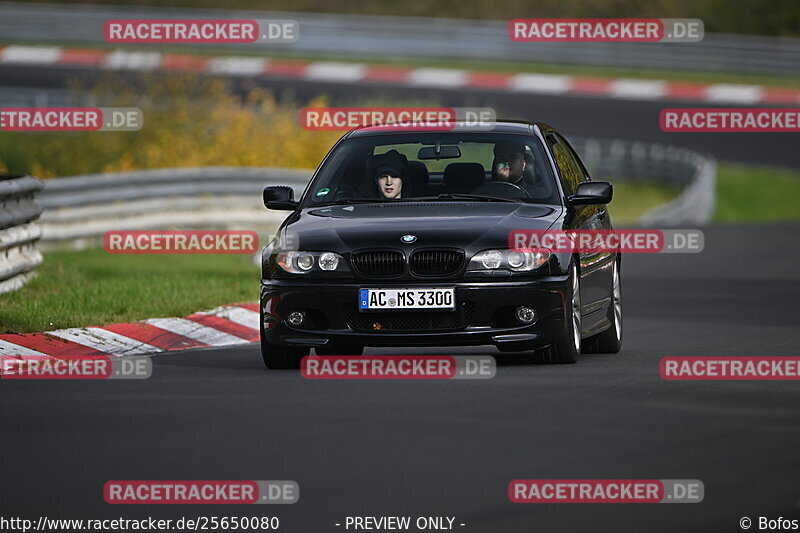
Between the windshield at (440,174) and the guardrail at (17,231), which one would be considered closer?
the windshield at (440,174)

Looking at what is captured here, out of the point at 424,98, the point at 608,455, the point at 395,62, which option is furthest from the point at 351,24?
the point at 608,455

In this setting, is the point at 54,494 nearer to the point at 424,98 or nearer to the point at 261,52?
the point at 424,98

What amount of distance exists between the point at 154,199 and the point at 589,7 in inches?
1368

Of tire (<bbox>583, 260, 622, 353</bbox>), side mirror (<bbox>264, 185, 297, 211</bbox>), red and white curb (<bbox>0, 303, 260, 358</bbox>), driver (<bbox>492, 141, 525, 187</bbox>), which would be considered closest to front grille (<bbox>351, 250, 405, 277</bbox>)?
side mirror (<bbox>264, 185, 297, 211</bbox>)

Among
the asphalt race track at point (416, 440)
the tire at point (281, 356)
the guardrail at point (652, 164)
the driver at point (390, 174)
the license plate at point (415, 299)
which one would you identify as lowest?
the guardrail at point (652, 164)

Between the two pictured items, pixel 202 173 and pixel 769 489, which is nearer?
pixel 769 489

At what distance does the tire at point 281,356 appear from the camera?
1218 centimetres

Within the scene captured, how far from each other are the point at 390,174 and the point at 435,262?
131 cm

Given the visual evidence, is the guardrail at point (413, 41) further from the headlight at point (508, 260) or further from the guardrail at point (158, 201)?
the headlight at point (508, 260)

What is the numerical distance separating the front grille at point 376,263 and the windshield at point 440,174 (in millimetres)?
1000

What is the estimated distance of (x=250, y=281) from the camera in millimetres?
18078

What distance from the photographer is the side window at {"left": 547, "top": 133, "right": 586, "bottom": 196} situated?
13.2 metres

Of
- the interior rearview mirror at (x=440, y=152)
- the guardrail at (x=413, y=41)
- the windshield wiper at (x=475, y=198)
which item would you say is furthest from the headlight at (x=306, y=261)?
the guardrail at (x=413, y=41)

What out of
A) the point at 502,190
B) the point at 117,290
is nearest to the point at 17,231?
the point at 117,290
